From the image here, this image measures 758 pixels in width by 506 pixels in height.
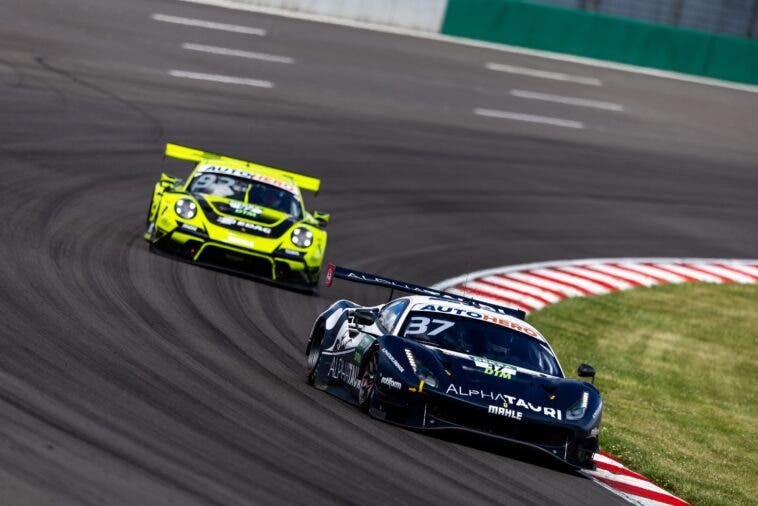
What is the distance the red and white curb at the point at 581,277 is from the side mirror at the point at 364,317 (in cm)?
513

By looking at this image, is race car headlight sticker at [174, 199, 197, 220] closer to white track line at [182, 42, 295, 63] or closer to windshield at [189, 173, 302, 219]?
windshield at [189, 173, 302, 219]

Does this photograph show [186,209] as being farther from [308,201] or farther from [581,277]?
[581,277]

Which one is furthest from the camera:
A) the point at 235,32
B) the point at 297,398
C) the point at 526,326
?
the point at 235,32

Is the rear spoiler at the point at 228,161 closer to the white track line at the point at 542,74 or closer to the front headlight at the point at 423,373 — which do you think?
the front headlight at the point at 423,373

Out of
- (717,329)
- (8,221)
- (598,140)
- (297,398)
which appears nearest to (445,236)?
(717,329)

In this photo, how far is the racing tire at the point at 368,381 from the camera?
11.8 m

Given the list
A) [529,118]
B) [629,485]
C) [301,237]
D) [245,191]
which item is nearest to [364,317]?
[629,485]

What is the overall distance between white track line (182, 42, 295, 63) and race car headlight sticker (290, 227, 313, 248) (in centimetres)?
1316

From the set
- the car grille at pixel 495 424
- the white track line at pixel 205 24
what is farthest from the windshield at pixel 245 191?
the white track line at pixel 205 24

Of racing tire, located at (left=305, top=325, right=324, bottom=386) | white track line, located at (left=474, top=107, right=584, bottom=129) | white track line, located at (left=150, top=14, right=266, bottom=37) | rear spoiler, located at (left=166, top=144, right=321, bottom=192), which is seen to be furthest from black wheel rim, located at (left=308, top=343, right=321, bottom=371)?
white track line, located at (left=150, top=14, right=266, bottom=37)

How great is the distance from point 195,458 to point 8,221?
971 cm

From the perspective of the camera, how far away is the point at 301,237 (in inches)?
722

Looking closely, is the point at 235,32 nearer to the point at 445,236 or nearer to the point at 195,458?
the point at 445,236

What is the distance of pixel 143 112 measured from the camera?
87.4ft
